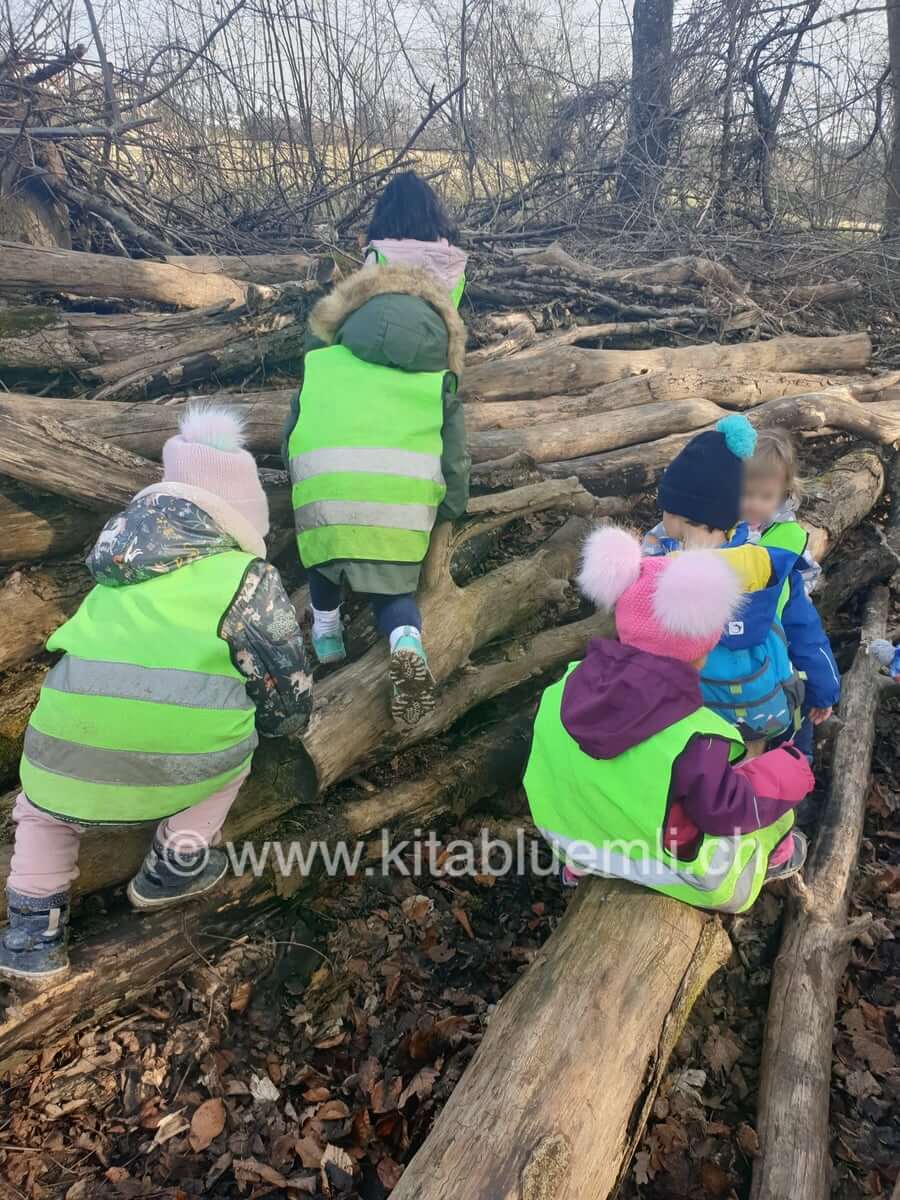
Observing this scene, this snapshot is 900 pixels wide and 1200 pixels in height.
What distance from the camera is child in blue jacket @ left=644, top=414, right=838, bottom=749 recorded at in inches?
114

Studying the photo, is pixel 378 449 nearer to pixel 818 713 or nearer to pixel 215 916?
pixel 215 916

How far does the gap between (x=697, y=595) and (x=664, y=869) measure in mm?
878

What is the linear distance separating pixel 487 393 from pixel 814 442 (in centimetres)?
294

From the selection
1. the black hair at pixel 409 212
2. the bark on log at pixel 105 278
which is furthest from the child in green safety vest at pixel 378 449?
the bark on log at pixel 105 278

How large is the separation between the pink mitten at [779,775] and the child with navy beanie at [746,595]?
1.85 feet

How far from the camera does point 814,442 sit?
6.86 meters

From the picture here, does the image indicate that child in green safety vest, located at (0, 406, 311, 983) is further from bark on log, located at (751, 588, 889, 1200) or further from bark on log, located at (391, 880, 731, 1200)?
bark on log, located at (751, 588, 889, 1200)

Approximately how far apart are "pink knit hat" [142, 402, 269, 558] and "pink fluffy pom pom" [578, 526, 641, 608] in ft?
3.83

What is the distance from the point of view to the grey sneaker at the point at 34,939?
2.47 m

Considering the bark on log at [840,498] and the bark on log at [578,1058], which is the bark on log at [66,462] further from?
the bark on log at [840,498]

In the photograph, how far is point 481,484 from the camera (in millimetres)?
4887

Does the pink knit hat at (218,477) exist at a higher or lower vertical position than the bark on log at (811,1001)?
higher

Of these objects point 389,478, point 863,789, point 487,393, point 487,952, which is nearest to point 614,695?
point 487,952

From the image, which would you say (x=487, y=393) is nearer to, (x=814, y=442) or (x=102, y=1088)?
(x=814, y=442)
